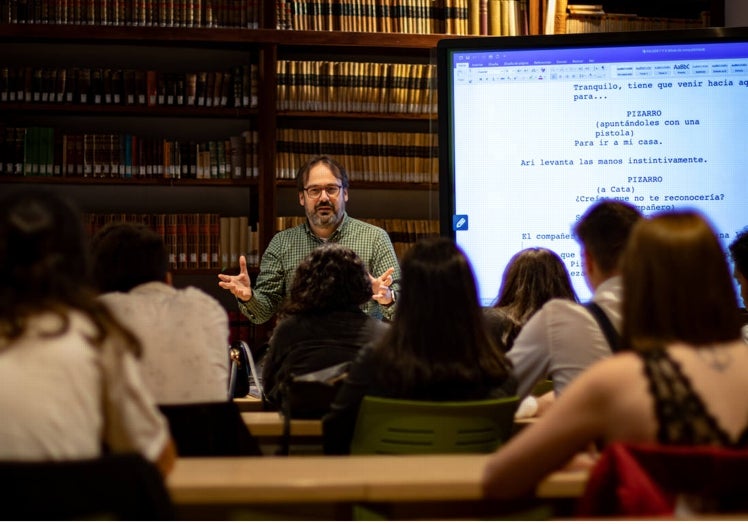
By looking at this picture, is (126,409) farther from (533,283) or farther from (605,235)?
(533,283)

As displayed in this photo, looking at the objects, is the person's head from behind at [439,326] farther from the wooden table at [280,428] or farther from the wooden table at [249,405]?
the wooden table at [249,405]

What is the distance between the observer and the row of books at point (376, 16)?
5.36 m

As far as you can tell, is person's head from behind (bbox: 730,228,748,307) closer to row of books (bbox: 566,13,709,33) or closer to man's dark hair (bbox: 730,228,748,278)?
man's dark hair (bbox: 730,228,748,278)

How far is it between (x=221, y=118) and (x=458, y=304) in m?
3.58

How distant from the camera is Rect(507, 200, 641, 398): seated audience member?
234 cm

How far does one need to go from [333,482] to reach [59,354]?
496 mm

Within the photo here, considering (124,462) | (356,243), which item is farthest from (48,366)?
(356,243)

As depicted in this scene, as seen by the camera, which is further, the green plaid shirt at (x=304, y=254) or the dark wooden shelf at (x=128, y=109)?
the dark wooden shelf at (x=128, y=109)

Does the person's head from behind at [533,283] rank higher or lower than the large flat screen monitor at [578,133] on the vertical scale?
lower

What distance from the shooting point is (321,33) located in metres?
5.30

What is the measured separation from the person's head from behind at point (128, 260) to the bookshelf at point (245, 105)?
292 cm

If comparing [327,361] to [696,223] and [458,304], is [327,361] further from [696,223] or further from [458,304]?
[696,223]

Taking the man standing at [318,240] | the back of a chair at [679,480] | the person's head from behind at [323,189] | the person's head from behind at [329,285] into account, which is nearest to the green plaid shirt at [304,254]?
the man standing at [318,240]

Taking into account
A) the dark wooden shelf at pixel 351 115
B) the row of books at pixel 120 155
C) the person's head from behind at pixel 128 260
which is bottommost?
the person's head from behind at pixel 128 260
